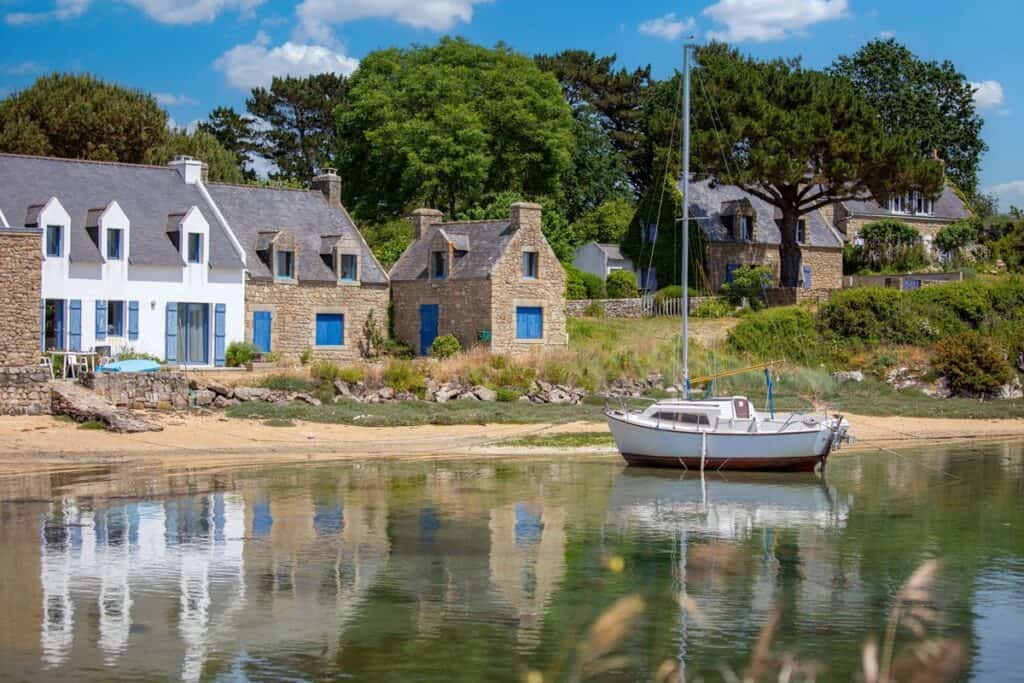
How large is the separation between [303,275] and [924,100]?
56.3 metres

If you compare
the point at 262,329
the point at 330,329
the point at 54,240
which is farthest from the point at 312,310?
the point at 54,240

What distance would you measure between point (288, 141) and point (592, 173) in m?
20.6

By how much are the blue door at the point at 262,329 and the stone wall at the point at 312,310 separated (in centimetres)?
14

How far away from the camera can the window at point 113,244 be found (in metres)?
41.7

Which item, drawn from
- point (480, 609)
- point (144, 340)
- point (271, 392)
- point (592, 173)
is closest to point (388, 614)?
point (480, 609)

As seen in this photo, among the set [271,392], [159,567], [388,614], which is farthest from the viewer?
[271,392]

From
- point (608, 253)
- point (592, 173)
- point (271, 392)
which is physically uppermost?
point (592, 173)

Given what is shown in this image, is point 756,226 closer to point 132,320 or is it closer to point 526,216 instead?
point 526,216

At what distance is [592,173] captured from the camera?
252 feet

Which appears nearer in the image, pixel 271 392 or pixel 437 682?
pixel 437 682

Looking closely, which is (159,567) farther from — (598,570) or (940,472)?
(940,472)

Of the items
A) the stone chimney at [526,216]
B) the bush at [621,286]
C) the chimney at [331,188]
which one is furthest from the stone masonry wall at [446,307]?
the bush at [621,286]

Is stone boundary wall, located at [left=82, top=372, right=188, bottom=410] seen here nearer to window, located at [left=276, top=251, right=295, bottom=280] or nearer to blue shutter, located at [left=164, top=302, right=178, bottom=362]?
blue shutter, located at [left=164, top=302, right=178, bottom=362]

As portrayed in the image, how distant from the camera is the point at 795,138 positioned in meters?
53.1
